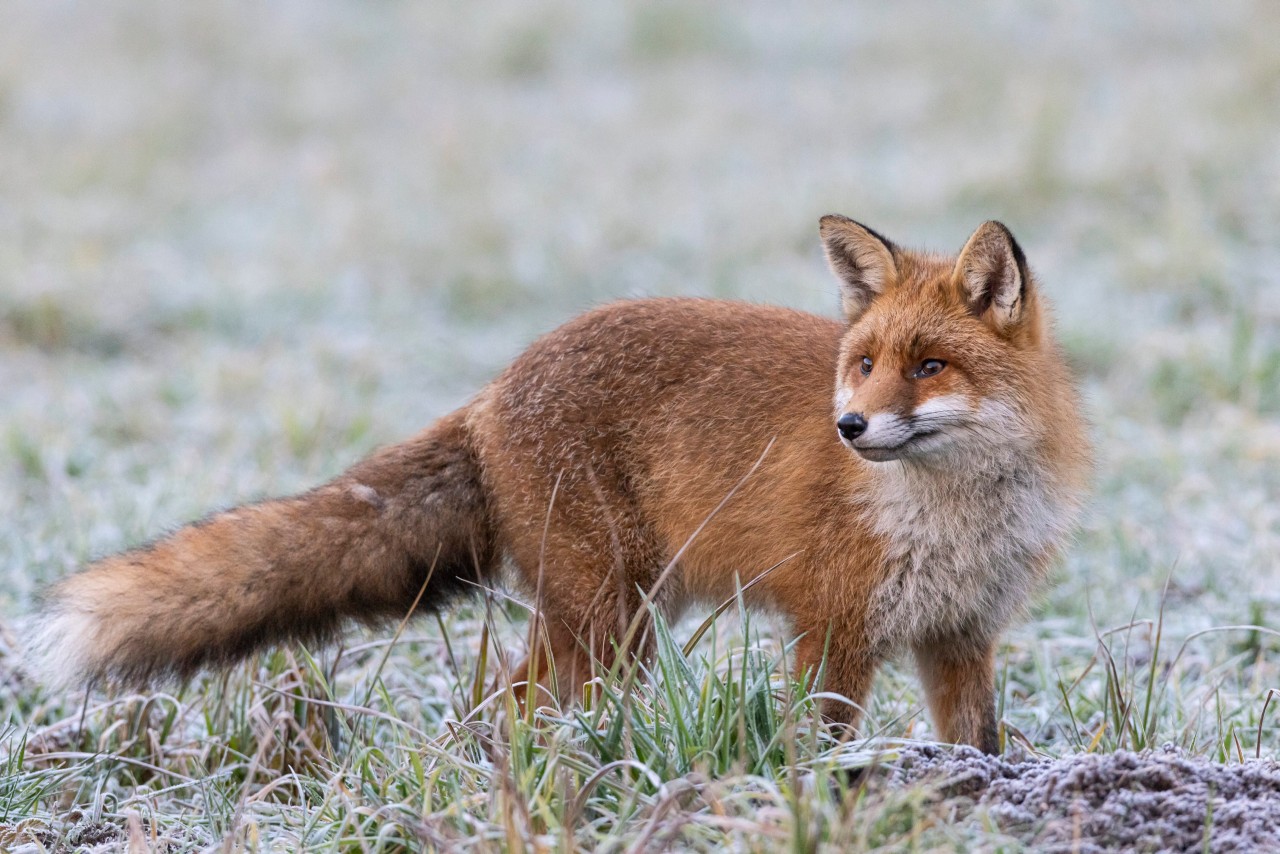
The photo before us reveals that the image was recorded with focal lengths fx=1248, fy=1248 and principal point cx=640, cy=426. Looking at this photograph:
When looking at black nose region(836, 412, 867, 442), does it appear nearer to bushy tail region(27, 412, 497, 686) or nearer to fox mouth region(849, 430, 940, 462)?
fox mouth region(849, 430, 940, 462)

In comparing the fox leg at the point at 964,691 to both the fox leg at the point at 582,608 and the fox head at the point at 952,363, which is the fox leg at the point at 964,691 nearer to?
the fox head at the point at 952,363

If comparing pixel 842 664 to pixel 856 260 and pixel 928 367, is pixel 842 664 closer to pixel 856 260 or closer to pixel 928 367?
pixel 928 367

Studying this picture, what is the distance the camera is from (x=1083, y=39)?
2088 cm

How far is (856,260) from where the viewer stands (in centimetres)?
456

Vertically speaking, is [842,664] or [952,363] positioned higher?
[952,363]

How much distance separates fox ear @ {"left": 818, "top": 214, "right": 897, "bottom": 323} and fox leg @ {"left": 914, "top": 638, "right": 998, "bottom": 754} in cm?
125

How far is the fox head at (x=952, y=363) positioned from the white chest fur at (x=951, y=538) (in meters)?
0.13

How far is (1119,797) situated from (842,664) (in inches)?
43.9

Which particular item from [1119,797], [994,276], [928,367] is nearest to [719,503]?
[928,367]

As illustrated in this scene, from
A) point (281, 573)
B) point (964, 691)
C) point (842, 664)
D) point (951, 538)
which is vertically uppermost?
point (951, 538)

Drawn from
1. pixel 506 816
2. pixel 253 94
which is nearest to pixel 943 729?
pixel 506 816

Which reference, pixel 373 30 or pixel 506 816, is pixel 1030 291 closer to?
pixel 506 816

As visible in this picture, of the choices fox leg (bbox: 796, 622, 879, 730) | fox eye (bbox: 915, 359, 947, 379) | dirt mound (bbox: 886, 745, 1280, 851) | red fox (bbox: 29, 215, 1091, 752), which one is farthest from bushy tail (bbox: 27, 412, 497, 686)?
dirt mound (bbox: 886, 745, 1280, 851)

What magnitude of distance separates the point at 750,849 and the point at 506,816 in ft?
1.91
